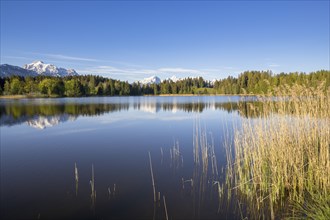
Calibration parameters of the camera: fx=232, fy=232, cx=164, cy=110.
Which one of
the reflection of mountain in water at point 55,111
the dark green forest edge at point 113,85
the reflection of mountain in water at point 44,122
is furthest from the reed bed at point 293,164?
the dark green forest edge at point 113,85

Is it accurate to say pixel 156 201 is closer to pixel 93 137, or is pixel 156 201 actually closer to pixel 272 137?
pixel 272 137

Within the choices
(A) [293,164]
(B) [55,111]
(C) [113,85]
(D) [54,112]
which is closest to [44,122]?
(D) [54,112]

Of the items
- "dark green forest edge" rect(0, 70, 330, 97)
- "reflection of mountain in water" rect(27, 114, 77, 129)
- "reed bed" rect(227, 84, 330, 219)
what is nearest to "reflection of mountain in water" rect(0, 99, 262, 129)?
"reflection of mountain in water" rect(27, 114, 77, 129)

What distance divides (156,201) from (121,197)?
1075 millimetres

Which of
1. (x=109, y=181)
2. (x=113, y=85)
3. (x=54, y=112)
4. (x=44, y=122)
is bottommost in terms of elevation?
(x=109, y=181)

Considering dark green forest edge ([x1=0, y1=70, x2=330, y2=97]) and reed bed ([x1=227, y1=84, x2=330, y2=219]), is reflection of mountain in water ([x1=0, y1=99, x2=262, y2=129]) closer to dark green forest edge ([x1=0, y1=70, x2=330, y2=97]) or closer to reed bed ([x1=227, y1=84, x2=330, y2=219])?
reed bed ([x1=227, y1=84, x2=330, y2=219])

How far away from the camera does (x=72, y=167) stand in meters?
9.76

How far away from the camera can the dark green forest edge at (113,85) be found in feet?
257

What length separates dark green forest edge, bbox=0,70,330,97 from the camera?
78331 millimetres

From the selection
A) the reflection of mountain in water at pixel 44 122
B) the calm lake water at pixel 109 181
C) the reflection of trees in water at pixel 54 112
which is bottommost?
the calm lake water at pixel 109 181

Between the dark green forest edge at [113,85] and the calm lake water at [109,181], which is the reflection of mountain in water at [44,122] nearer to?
the calm lake water at [109,181]

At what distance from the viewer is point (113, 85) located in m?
142

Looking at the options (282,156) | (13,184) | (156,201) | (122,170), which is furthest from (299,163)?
(13,184)

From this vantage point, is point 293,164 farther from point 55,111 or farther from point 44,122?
point 55,111
